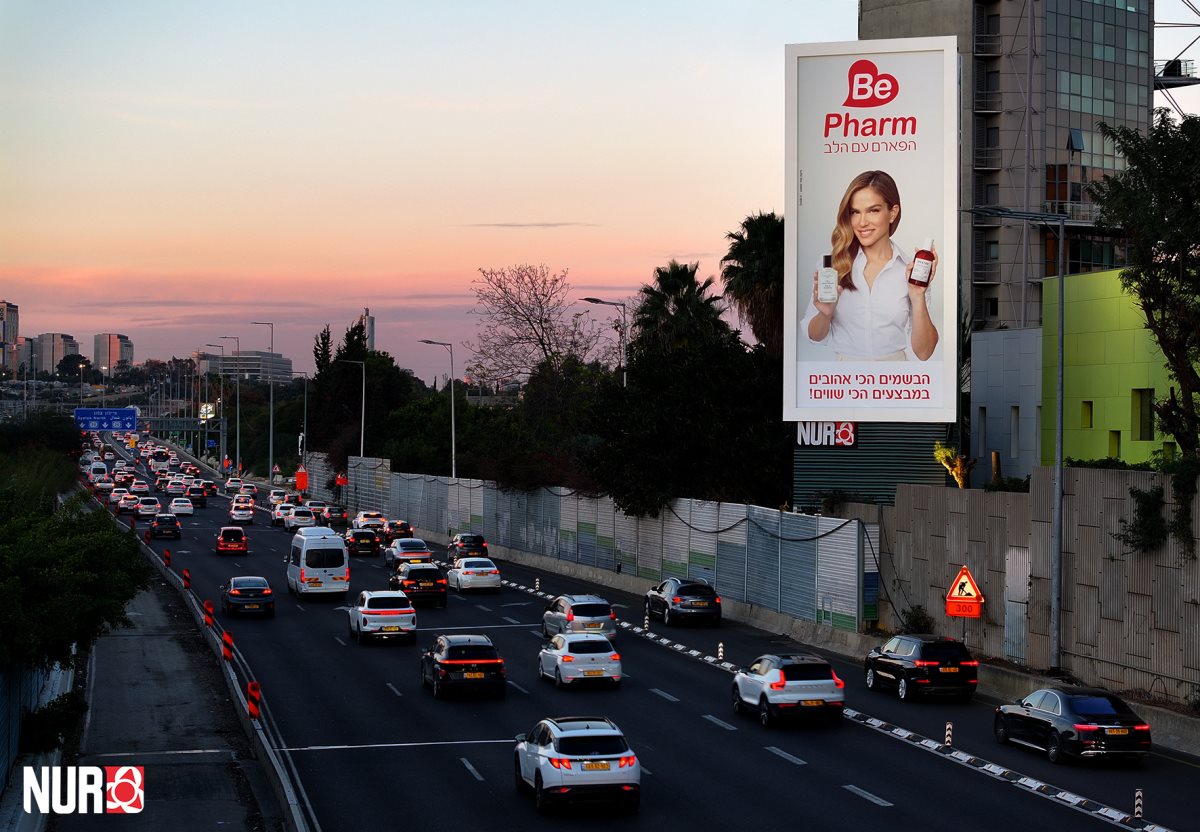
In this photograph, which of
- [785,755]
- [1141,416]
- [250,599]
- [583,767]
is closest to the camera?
[583,767]

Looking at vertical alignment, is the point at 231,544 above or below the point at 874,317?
below

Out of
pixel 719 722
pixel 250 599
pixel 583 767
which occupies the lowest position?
pixel 719 722

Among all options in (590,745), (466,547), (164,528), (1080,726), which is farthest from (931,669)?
(164,528)

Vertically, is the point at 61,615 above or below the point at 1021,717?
above

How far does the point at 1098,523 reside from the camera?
109 ft

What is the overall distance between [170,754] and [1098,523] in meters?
21.5

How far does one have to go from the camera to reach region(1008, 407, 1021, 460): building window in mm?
59125

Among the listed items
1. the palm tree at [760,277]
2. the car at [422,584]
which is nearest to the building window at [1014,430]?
the palm tree at [760,277]

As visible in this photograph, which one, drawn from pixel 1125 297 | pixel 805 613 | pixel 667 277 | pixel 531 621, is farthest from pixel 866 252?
pixel 667 277

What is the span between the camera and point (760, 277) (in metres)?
63.1

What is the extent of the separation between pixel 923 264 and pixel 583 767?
1230 inches

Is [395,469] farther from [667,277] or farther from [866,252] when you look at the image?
[866,252]

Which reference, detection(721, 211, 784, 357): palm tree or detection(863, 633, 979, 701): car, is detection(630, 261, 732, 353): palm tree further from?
detection(863, 633, 979, 701): car

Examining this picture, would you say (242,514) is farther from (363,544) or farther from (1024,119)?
(1024,119)
